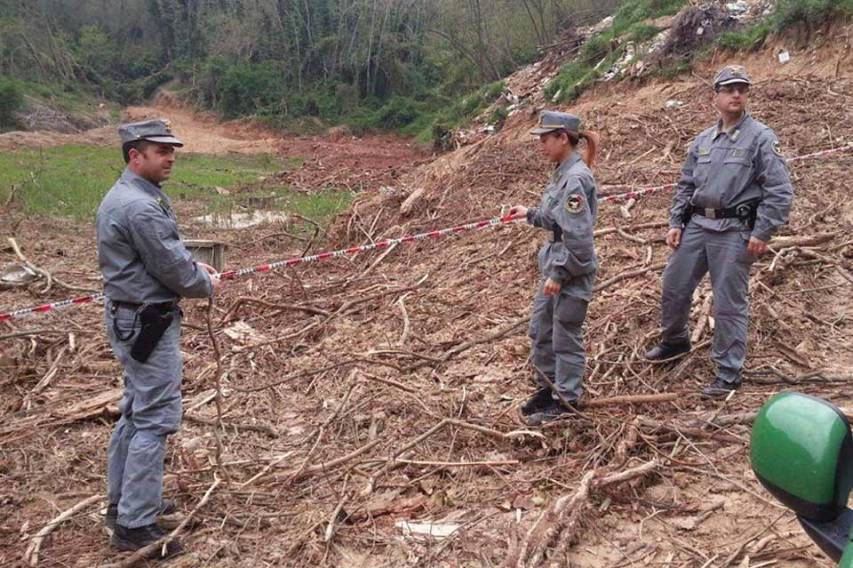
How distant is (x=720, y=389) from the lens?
4020mm

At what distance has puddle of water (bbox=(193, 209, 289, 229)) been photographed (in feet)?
41.4

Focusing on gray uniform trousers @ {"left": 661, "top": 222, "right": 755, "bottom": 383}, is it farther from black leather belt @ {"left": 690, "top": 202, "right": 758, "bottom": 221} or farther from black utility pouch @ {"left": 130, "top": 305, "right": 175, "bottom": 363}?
black utility pouch @ {"left": 130, "top": 305, "right": 175, "bottom": 363}

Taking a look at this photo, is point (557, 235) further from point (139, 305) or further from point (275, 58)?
point (275, 58)

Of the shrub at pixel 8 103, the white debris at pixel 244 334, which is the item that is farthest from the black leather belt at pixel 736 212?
the shrub at pixel 8 103

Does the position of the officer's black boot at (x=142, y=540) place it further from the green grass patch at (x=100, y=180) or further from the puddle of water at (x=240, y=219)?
the green grass patch at (x=100, y=180)

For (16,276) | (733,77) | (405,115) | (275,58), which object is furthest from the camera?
(275,58)

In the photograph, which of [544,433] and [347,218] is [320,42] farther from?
[544,433]

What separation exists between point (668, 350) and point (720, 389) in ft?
1.78

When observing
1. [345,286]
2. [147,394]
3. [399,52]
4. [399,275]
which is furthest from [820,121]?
[399,52]

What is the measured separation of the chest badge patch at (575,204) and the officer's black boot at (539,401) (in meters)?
1.08

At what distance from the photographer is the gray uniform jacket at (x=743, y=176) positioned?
12.2ft

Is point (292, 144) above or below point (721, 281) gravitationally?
below

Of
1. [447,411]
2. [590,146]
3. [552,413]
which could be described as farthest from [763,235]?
[447,411]

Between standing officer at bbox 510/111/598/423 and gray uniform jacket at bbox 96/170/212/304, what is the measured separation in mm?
1769
